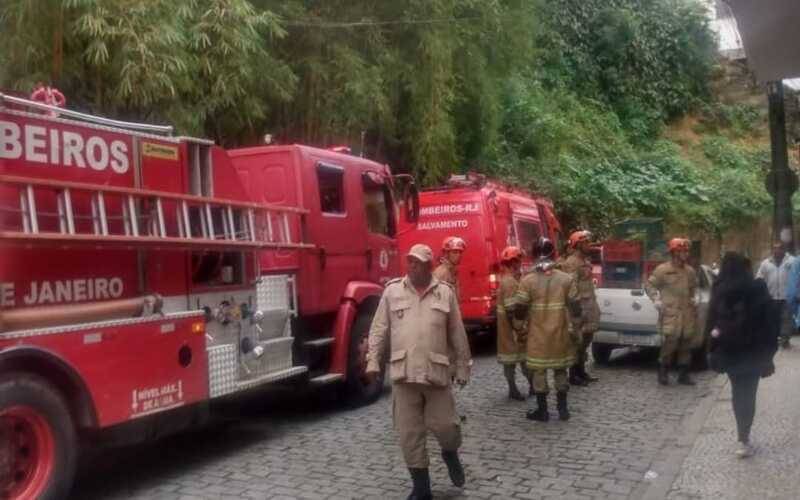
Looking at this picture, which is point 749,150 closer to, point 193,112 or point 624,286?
point 624,286

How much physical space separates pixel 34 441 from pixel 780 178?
552 inches

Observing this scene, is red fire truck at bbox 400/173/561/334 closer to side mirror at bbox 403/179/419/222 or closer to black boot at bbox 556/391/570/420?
side mirror at bbox 403/179/419/222

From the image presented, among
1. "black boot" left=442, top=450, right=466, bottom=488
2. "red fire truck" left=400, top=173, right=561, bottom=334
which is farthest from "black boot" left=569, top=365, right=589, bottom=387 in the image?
"black boot" left=442, top=450, right=466, bottom=488

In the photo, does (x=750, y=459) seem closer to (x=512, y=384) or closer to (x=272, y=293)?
(x=512, y=384)

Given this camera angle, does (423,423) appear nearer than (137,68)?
Yes

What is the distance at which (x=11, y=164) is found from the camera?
5.87 metres

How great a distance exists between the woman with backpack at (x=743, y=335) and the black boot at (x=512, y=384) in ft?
9.63

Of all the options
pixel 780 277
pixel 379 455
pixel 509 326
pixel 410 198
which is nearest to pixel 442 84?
pixel 410 198

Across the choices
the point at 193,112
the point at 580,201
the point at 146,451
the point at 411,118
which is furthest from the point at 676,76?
the point at 146,451

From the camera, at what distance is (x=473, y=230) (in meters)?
14.2

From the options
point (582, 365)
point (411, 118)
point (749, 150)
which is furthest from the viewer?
Answer: point (749, 150)

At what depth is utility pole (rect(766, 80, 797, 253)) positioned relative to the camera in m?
16.5

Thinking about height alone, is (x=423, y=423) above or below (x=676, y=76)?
below

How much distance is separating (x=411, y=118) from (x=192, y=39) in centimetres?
564
